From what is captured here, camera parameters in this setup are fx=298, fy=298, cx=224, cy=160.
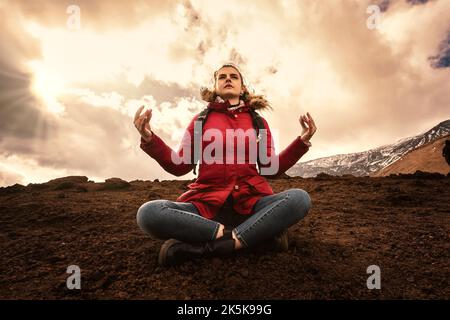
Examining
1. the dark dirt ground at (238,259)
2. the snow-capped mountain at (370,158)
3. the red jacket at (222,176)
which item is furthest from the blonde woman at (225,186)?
the snow-capped mountain at (370,158)

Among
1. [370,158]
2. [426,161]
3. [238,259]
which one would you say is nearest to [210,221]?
[238,259]

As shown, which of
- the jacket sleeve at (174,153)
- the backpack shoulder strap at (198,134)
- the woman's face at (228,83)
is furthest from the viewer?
the woman's face at (228,83)

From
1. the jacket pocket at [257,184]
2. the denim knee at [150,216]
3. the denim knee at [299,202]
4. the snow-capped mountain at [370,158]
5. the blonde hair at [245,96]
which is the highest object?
the snow-capped mountain at [370,158]

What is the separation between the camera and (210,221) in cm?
277

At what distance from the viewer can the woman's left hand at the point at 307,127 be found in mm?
3186

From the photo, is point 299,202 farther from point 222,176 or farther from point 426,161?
point 426,161

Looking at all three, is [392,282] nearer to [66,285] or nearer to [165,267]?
[165,267]

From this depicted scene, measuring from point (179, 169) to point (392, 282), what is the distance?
226cm

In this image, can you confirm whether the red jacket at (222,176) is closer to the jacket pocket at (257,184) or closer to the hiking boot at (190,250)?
the jacket pocket at (257,184)

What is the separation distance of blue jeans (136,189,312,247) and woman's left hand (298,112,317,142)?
64 cm

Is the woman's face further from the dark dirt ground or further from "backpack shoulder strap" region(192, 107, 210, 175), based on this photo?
the dark dirt ground

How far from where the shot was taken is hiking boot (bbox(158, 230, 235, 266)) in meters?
2.72

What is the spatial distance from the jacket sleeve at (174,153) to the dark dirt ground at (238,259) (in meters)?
0.91
